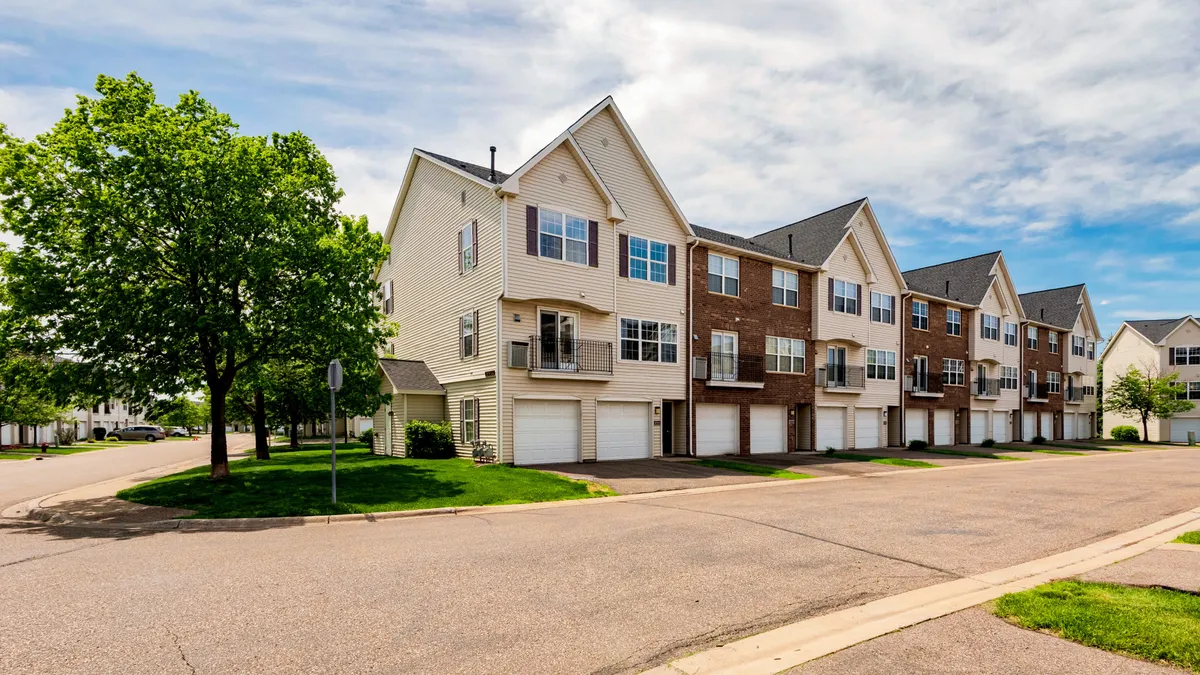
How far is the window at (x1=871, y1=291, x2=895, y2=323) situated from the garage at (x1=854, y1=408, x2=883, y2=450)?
496 cm

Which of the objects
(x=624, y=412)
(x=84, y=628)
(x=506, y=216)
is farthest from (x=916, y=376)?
(x=84, y=628)

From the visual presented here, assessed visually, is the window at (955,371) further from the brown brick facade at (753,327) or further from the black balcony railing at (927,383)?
the brown brick facade at (753,327)

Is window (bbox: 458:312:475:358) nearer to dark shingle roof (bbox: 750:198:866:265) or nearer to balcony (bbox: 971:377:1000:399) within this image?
dark shingle roof (bbox: 750:198:866:265)

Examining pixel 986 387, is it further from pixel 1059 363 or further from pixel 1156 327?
pixel 1156 327

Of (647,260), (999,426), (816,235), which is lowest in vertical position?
(999,426)

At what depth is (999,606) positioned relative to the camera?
6758 millimetres

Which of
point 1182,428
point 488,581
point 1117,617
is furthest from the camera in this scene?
point 1182,428

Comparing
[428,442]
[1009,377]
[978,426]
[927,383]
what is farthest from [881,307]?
[428,442]

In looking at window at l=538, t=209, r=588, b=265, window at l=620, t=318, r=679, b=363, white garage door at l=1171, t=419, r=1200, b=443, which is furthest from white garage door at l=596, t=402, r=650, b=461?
white garage door at l=1171, t=419, r=1200, b=443

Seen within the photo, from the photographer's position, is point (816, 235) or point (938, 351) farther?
point (938, 351)

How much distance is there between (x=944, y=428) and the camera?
41.1 m

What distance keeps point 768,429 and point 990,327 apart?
2399 cm

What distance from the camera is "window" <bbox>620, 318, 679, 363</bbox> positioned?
25.1 m

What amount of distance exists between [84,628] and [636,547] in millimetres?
6346
